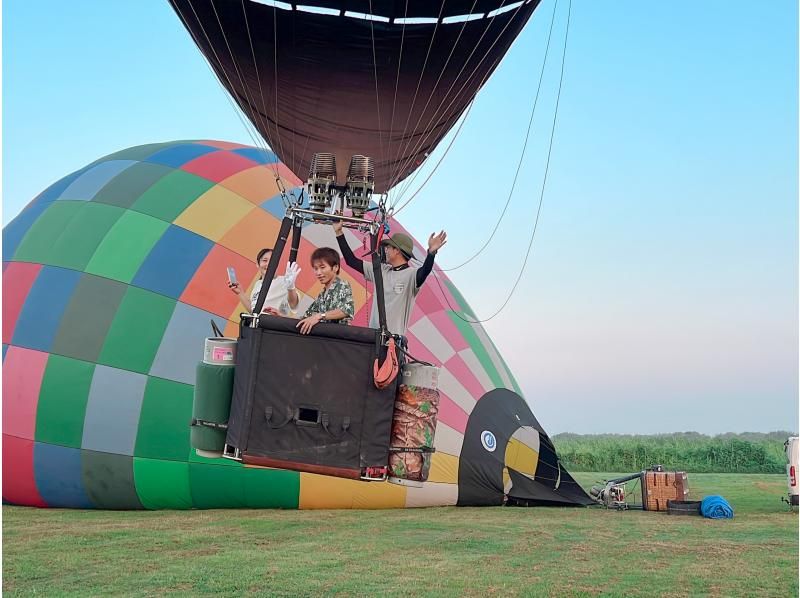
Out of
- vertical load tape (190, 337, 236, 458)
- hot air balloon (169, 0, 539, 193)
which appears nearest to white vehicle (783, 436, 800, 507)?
hot air balloon (169, 0, 539, 193)

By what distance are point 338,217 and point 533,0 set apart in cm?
267

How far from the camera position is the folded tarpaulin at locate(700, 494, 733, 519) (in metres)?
8.20

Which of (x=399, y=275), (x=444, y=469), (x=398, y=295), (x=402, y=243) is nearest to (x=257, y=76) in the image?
(x=402, y=243)

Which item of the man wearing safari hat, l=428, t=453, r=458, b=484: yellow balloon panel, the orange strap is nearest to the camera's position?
the orange strap

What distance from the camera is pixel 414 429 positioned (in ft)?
16.0

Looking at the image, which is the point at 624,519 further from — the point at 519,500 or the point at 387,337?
the point at 387,337

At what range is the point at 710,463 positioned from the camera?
14602mm

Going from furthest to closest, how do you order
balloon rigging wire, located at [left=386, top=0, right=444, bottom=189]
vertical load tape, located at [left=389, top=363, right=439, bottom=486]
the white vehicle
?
1. the white vehicle
2. balloon rigging wire, located at [left=386, top=0, right=444, bottom=189]
3. vertical load tape, located at [left=389, top=363, right=439, bottom=486]

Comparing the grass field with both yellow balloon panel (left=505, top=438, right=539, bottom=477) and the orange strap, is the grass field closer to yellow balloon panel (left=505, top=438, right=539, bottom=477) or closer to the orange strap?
yellow balloon panel (left=505, top=438, right=539, bottom=477)

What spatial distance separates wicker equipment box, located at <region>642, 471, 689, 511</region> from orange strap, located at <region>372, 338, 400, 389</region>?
4.89 meters

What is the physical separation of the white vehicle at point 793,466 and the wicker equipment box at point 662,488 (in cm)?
100

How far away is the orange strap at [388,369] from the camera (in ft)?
15.4

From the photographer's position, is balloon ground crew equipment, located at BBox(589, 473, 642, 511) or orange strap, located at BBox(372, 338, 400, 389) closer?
orange strap, located at BBox(372, 338, 400, 389)

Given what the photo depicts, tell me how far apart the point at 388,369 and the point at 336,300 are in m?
0.56
